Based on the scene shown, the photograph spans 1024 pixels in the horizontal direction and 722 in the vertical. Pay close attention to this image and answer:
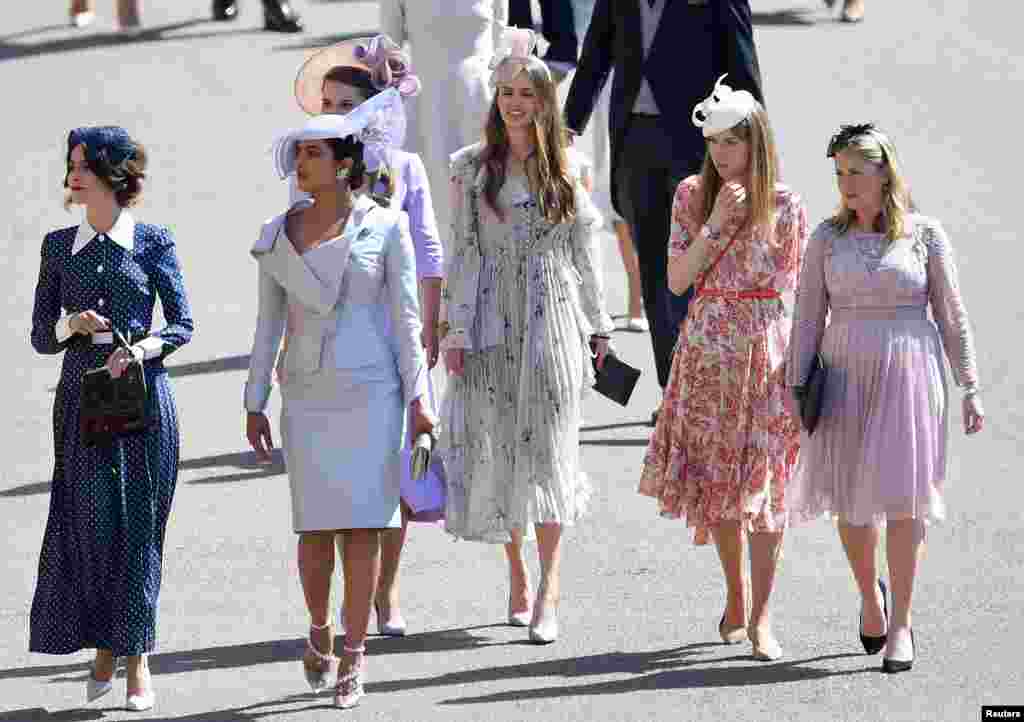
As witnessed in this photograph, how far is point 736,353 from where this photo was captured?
8.85 meters

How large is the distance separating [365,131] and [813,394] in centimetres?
165

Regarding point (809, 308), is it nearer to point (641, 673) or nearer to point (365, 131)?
point (641, 673)

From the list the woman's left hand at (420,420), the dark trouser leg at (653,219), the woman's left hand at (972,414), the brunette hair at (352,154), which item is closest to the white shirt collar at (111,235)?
the brunette hair at (352,154)

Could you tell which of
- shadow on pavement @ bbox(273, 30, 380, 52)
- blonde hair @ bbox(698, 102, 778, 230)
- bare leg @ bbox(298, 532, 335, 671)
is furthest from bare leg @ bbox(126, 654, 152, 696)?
shadow on pavement @ bbox(273, 30, 380, 52)

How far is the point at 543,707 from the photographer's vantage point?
823 cm

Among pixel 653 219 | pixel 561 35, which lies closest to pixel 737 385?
pixel 653 219

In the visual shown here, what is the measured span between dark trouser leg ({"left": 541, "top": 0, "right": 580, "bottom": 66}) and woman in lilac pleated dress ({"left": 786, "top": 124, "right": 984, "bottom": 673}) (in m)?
4.03

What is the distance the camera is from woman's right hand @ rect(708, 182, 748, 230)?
343 inches

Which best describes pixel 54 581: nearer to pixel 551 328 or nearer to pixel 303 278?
pixel 303 278

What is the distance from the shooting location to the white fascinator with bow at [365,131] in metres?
8.26

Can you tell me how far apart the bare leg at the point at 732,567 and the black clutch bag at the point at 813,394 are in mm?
465

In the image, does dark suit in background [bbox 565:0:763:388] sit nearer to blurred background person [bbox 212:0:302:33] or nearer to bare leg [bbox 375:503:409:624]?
bare leg [bbox 375:503:409:624]

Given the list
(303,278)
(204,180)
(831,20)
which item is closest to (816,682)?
(303,278)

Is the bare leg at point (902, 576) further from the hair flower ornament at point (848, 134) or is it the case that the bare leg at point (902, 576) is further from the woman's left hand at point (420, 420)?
the woman's left hand at point (420, 420)
